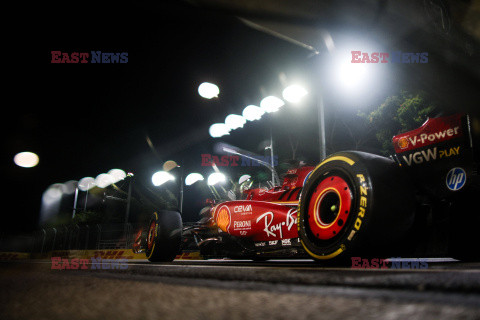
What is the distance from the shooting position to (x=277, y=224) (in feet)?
11.5

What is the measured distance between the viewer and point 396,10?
3.25 meters

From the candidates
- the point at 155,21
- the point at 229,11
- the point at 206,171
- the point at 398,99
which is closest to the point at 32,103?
the point at 155,21

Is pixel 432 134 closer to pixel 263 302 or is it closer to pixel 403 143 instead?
pixel 403 143

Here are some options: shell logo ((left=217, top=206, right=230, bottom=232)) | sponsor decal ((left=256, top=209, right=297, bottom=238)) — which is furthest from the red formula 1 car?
shell logo ((left=217, top=206, right=230, bottom=232))

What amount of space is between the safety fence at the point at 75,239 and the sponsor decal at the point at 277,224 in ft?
37.1

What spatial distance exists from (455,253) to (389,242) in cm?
72

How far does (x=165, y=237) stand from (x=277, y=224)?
6.25 feet

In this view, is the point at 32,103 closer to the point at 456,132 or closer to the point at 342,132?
the point at 456,132

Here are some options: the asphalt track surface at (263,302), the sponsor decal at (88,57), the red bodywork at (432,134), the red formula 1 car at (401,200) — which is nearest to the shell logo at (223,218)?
the red formula 1 car at (401,200)

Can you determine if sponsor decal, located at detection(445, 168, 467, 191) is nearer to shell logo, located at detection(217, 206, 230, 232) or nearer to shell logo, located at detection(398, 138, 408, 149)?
shell logo, located at detection(398, 138, 408, 149)

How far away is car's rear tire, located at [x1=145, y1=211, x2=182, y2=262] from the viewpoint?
459 cm

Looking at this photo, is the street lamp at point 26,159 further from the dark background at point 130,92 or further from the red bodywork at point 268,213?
the red bodywork at point 268,213

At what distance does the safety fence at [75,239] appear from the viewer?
14.1 metres

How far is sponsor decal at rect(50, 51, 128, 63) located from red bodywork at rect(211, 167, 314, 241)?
696 centimetres
